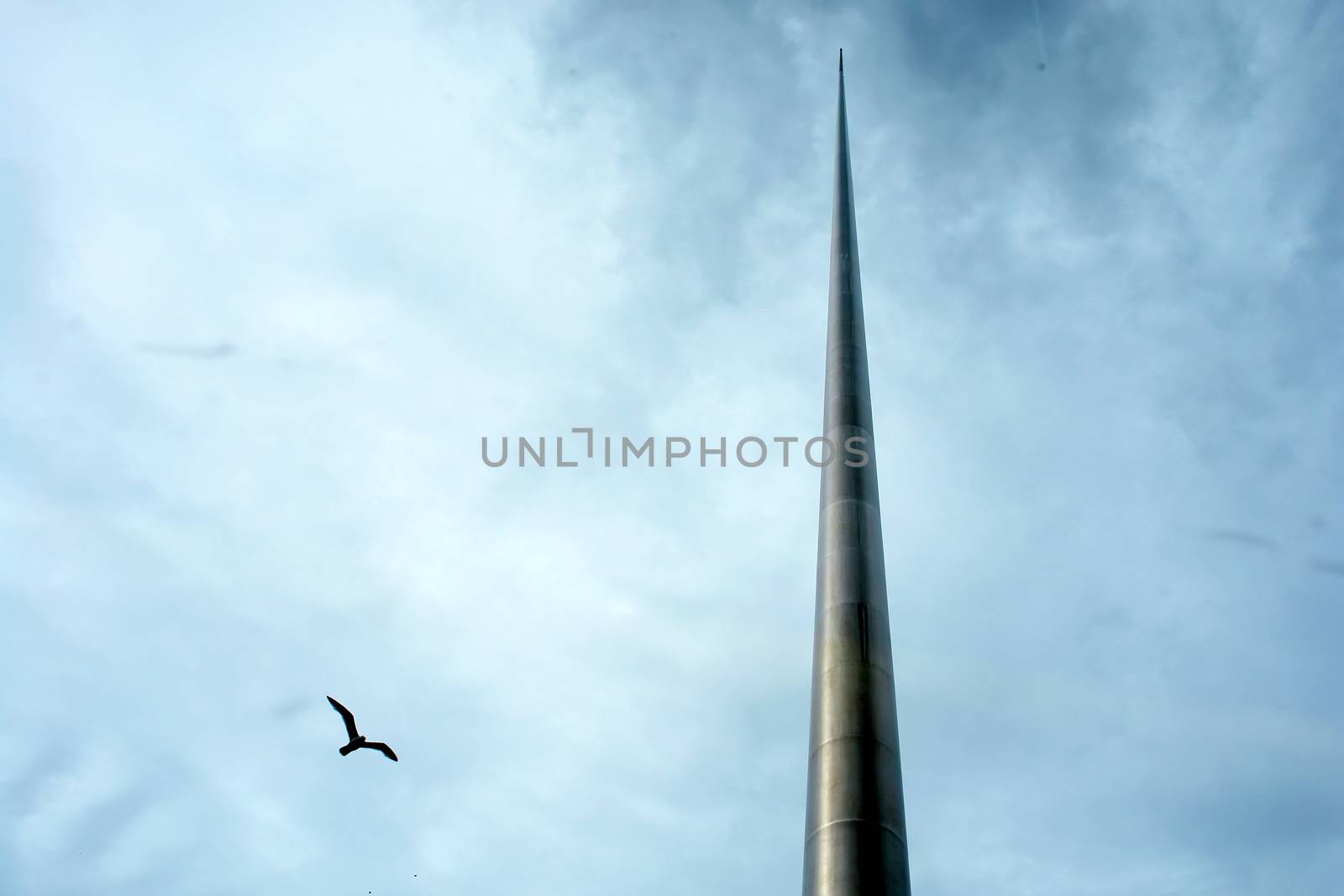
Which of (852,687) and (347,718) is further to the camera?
(347,718)

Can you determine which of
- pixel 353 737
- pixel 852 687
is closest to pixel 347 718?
pixel 353 737

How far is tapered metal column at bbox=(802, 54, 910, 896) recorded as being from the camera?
20094 millimetres

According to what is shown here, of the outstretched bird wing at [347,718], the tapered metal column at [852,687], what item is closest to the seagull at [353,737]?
the outstretched bird wing at [347,718]

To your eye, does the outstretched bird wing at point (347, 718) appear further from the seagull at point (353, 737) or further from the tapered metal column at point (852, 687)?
the tapered metal column at point (852, 687)

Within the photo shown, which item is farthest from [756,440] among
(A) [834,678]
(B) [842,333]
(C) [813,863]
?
(C) [813,863]

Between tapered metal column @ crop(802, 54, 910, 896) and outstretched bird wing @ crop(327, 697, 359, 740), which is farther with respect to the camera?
outstretched bird wing @ crop(327, 697, 359, 740)

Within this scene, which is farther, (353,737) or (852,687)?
(353,737)

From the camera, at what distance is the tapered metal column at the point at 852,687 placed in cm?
2009

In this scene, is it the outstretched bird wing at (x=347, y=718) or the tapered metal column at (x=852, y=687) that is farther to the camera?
the outstretched bird wing at (x=347, y=718)

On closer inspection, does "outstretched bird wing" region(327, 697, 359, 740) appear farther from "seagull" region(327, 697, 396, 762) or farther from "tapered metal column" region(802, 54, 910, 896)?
"tapered metal column" region(802, 54, 910, 896)

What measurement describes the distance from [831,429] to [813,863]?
12.5m

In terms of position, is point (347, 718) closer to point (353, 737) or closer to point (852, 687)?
point (353, 737)

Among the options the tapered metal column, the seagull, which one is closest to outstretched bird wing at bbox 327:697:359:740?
the seagull

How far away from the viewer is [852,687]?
74.9 feet
